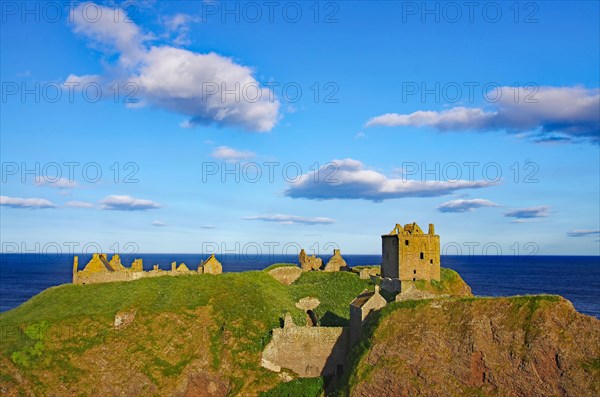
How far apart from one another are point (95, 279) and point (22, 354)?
566 inches

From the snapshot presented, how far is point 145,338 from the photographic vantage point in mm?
50875

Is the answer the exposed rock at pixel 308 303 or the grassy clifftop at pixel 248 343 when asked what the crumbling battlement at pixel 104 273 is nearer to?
the grassy clifftop at pixel 248 343

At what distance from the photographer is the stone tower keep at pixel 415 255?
6144cm

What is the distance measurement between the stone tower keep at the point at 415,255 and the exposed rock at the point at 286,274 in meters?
17.4

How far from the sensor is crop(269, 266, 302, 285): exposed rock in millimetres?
73375

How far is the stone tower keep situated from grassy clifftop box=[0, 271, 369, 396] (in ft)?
30.9

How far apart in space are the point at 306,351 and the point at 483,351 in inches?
685

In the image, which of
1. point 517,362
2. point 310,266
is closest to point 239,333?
point 517,362

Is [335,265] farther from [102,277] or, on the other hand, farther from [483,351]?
[483,351]

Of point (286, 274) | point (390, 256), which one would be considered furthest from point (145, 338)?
point (390, 256)

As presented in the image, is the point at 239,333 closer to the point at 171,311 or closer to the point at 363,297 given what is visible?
the point at 171,311

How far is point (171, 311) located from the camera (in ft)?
177

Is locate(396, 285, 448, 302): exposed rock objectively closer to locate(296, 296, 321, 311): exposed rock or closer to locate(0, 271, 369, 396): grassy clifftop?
locate(0, 271, 369, 396): grassy clifftop

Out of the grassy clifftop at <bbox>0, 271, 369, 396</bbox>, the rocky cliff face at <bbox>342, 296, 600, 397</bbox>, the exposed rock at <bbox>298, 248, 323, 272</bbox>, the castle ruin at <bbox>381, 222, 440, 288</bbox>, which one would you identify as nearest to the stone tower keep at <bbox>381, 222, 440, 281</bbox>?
the castle ruin at <bbox>381, 222, 440, 288</bbox>
